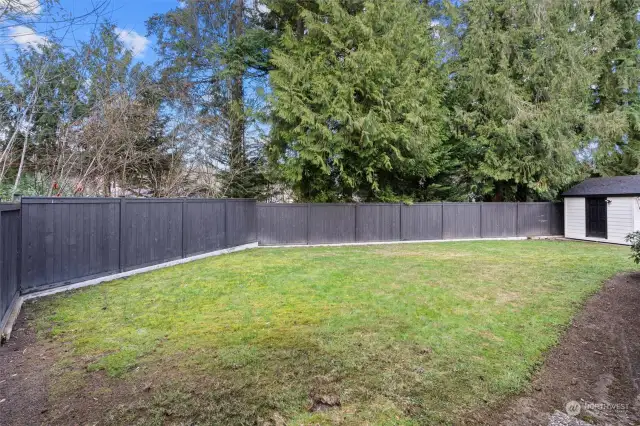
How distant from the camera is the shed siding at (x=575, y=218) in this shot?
13.3 meters

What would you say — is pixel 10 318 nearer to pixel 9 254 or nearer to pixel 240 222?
pixel 9 254

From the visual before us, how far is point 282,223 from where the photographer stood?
11.4m

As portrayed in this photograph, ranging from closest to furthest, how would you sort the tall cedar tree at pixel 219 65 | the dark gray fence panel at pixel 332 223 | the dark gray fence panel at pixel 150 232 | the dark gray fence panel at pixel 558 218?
the dark gray fence panel at pixel 150 232 < the dark gray fence panel at pixel 332 223 < the tall cedar tree at pixel 219 65 < the dark gray fence panel at pixel 558 218

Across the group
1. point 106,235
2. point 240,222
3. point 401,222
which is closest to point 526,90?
point 401,222

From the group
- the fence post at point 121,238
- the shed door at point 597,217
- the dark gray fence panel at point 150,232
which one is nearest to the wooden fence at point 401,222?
the shed door at point 597,217

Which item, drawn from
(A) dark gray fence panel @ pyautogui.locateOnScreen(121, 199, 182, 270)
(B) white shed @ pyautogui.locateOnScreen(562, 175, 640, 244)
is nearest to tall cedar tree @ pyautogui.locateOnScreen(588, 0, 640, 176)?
(B) white shed @ pyautogui.locateOnScreen(562, 175, 640, 244)

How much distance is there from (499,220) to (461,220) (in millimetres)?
1797

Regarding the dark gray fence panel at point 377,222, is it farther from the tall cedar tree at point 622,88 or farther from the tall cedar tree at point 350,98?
Answer: the tall cedar tree at point 622,88

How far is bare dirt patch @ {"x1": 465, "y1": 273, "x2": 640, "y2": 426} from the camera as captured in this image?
2232 millimetres

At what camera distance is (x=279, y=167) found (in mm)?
11266

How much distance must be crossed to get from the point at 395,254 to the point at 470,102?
8.66 metres

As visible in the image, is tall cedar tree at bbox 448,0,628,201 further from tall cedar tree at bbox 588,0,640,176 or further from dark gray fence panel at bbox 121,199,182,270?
dark gray fence panel at bbox 121,199,182,270

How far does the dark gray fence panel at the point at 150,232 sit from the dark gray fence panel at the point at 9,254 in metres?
1.88

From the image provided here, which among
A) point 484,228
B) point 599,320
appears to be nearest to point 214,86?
point 484,228
